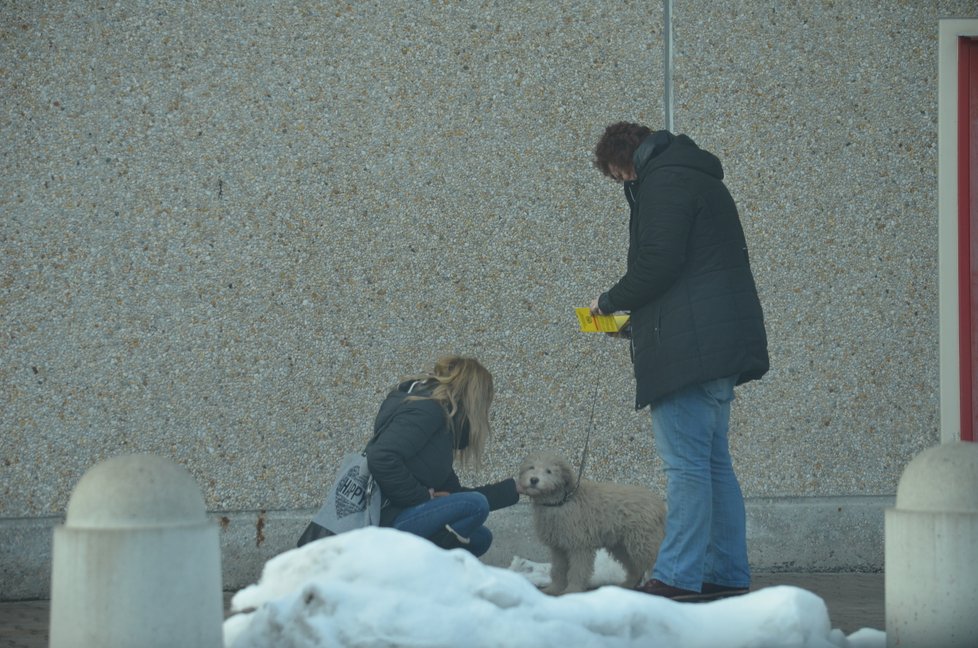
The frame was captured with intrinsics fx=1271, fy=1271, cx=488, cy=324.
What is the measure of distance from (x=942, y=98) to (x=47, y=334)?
16.1ft

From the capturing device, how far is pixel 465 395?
556cm

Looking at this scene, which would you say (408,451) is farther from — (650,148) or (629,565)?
(650,148)

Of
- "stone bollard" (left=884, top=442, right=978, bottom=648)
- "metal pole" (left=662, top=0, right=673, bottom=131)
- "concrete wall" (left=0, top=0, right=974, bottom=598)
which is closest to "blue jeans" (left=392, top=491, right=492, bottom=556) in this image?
"concrete wall" (left=0, top=0, right=974, bottom=598)

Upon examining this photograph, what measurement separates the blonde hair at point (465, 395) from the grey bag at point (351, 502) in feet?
1.48

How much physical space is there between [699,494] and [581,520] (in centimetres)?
98

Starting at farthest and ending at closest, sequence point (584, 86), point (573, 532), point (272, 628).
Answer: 1. point (584, 86)
2. point (573, 532)
3. point (272, 628)

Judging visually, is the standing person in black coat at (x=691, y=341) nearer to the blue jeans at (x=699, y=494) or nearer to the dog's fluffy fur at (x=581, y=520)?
the blue jeans at (x=699, y=494)

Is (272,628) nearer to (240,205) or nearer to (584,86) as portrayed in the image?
(240,205)

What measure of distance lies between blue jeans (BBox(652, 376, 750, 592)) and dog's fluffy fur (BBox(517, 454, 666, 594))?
0.66 meters

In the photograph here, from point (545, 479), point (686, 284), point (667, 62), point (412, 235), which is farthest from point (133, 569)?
point (667, 62)

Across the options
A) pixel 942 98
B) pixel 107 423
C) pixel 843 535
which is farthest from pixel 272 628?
pixel 942 98

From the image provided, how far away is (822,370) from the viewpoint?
22.4 ft

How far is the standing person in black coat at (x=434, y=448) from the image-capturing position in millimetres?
5312

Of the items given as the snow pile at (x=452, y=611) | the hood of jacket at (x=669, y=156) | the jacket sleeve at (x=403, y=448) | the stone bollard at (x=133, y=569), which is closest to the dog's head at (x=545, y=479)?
the jacket sleeve at (x=403, y=448)
